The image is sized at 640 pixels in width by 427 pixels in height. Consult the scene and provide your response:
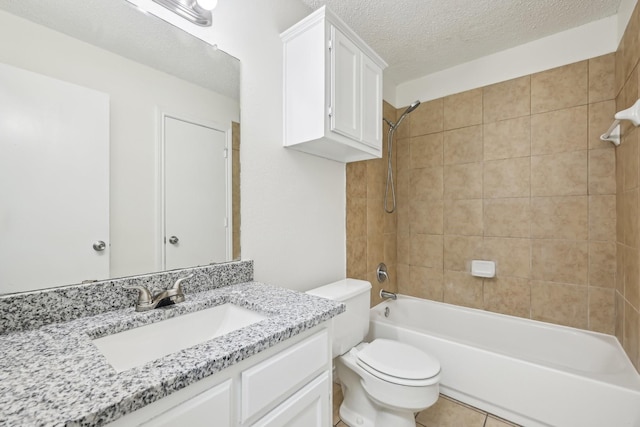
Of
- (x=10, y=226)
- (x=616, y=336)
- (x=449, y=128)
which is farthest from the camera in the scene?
(x=449, y=128)

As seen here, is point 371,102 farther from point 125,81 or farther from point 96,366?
point 96,366

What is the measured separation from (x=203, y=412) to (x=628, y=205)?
7.00 feet

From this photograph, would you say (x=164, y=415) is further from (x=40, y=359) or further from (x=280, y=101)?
(x=280, y=101)

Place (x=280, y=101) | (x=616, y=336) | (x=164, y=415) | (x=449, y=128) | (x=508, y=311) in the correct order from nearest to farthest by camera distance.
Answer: (x=164, y=415)
(x=280, y=101)
(x=616, y=336)
(x=508, y=311)
(x=449, y=128)

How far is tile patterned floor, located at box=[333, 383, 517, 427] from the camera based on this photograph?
1.56 m

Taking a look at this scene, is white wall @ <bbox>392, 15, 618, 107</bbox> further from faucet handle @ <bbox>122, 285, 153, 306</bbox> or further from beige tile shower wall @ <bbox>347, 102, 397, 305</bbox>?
faucet handle @ <bbox>122, 285, 153, 306</bbox>

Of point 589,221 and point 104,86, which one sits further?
point 589,221

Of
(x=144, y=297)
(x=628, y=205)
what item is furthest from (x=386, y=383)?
(x=628, y=205)

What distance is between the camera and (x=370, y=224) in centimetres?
228

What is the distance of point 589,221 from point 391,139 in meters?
1.48

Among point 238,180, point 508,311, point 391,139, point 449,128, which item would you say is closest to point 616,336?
point 508,311

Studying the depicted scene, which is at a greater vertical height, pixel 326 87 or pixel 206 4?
pixel 206 4

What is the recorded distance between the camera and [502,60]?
2.12 metres

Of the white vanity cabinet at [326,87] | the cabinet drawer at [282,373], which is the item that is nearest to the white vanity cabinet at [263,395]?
the cabinet drawer at [282,373]
